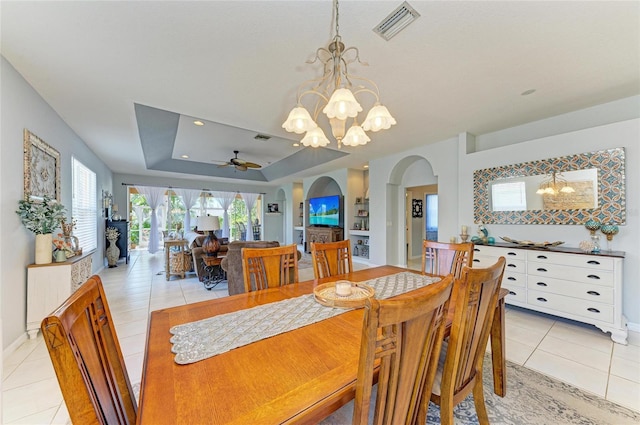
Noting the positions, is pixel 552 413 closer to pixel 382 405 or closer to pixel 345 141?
pixel 382 405

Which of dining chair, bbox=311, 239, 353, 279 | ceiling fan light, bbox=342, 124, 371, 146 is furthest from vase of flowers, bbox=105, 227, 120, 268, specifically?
ceiling fan light, bbox=342, 124, 371, 146

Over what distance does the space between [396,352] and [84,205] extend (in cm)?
607

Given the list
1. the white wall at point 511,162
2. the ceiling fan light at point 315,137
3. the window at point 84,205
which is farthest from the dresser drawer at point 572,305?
the window at point 84,205

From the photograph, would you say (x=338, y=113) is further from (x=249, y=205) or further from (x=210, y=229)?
(x=249, y=205)

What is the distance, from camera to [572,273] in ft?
9.29

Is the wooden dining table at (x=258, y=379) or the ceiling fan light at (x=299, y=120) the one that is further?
the ceiling fan light at (x=299, y=120)

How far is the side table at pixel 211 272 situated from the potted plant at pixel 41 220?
1962 millimetres

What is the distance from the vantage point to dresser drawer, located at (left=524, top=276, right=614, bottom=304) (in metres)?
2.62

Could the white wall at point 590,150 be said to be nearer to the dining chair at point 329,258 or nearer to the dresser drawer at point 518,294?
the dresser drawer at point 518,294

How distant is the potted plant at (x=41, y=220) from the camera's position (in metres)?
2.48

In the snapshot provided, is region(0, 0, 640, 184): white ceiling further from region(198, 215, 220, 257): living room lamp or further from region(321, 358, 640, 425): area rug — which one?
region(321, 358, 640, 425): area rug

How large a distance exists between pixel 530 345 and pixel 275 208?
9387 millimetres

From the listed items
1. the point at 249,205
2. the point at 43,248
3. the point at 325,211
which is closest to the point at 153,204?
the point at 249,205

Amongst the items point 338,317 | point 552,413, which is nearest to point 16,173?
point 338,317
